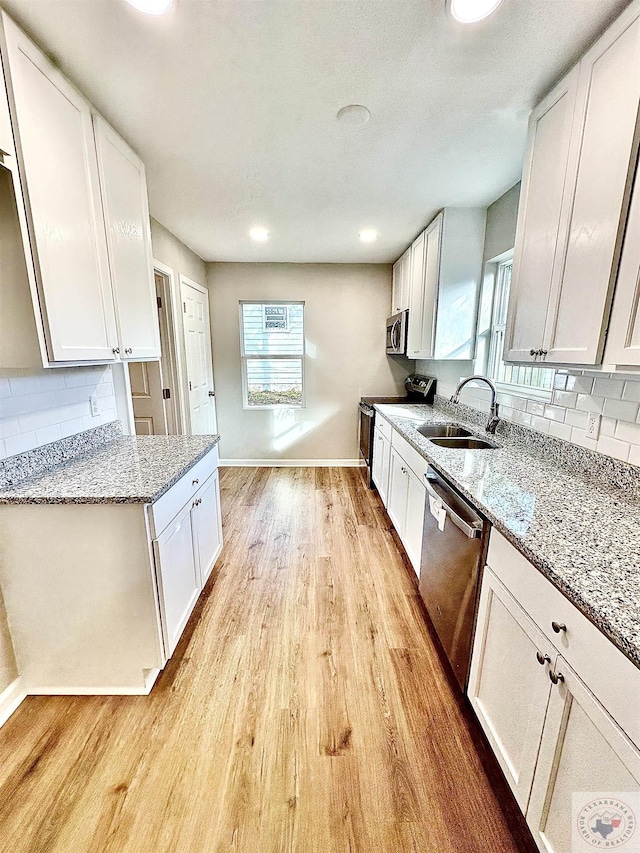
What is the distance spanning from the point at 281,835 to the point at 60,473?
158 centimetres

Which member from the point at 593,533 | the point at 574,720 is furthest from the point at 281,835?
the point at 593,533

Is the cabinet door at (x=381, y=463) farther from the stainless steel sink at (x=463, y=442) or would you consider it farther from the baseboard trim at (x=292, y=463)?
the baseboard trim at (x=292, y=463)

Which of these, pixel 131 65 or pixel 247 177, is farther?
pixel 247 177

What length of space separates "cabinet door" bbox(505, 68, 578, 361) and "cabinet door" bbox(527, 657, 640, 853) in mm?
1258

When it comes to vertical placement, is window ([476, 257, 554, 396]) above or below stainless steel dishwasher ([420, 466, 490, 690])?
above

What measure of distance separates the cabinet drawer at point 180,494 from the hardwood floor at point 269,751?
0.75m

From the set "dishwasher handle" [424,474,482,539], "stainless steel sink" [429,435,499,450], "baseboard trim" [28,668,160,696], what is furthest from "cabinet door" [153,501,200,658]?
"stainless steel sink" [429,435,499,450]

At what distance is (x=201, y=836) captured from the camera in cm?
107

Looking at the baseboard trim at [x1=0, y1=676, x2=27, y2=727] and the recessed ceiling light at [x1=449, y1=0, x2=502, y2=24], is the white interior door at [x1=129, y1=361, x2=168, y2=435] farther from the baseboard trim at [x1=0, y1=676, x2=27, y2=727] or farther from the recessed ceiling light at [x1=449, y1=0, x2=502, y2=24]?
the recessed ceiling light at [x1=449, y1=0, x2=502, y2=24]

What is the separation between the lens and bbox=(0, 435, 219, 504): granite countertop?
4.37ft

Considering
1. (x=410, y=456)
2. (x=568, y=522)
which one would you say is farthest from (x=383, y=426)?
(x=568, y=522)

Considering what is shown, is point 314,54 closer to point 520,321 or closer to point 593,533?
point 520,321

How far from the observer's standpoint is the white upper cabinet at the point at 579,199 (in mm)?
1091

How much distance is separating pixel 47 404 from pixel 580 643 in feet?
7.15
